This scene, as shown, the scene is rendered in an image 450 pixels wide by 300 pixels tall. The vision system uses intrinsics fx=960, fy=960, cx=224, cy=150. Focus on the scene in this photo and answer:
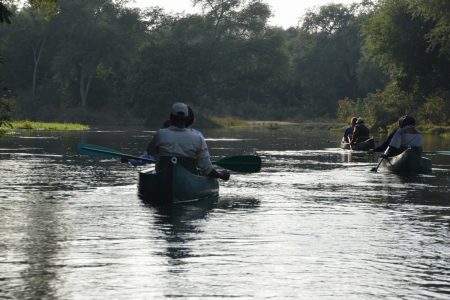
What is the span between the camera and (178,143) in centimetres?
1822

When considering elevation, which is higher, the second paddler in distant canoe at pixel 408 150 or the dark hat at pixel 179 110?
the dark hat at pixel 179 110

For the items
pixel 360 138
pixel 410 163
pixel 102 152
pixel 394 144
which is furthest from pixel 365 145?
pixel 102 152

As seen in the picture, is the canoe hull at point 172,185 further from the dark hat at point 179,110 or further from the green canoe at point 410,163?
the green canoe at point 410,163

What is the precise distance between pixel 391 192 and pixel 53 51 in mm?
88868

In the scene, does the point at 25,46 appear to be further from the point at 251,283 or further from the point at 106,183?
the point at 251,283

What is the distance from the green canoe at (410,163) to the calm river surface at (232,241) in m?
2.30

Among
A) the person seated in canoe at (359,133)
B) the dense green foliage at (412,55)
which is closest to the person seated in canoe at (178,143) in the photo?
the person seated in canoe at (359,133)

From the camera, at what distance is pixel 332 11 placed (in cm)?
14375

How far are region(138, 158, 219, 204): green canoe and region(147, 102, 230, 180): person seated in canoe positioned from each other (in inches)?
11.1

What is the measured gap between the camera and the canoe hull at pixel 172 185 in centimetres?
1803

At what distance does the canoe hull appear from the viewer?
59.2 ft

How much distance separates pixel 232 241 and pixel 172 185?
185 inches

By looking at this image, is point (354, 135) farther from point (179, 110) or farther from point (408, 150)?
point (179, 110)

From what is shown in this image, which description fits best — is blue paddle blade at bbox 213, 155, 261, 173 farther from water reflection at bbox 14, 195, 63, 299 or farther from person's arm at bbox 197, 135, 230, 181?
water reflection at bbox 14, 195, 63, 299
